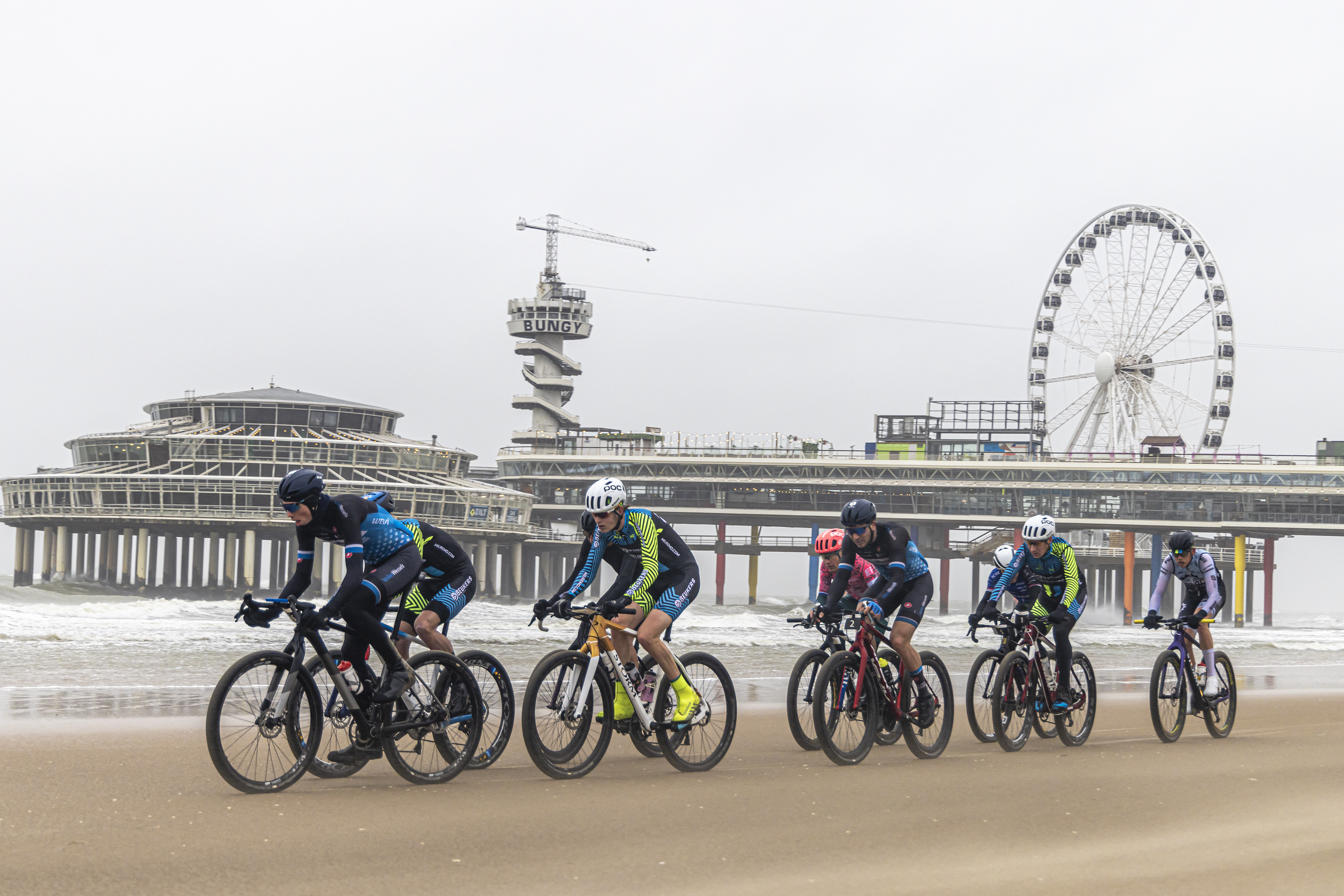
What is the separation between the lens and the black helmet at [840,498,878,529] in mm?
9656

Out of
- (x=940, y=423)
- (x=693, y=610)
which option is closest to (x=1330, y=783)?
(x=693, y=610)

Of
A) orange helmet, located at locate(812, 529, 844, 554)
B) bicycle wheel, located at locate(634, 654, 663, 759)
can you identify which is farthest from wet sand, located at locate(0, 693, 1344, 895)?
orange helmet, located at locate(812, 529, 844, 554)

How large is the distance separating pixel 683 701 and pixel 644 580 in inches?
31.7

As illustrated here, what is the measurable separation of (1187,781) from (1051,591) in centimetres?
221

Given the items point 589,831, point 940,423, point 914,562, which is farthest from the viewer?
point 940,423

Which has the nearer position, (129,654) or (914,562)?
(914,562)

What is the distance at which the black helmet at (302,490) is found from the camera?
7.55m

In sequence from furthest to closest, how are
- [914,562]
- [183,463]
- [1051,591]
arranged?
[183,463] < [1051,591] < [914,562]

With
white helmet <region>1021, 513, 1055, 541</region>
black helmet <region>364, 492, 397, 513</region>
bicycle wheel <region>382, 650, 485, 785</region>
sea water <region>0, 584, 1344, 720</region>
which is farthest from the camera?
sea water <region>0, 584, 1344, 720</region>

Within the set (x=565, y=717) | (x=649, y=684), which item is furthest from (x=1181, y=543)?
(x=565, y=717)

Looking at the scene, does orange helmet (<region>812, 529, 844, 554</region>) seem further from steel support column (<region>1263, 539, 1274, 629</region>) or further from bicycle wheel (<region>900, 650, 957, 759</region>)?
steel support column (<region>1263, 539, 1274, 629</region>)

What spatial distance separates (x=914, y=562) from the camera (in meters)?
10.2

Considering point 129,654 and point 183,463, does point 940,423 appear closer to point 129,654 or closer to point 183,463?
point 183,463

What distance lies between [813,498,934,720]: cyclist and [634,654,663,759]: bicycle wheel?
1296 mm
